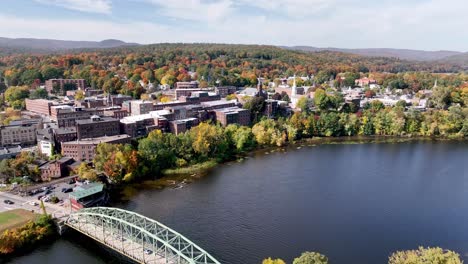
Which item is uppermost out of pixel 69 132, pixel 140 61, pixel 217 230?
pixel 140 61

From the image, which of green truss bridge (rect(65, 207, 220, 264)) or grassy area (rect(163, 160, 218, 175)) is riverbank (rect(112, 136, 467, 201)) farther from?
green truss bridge (rect(65, 207, 220, 264))

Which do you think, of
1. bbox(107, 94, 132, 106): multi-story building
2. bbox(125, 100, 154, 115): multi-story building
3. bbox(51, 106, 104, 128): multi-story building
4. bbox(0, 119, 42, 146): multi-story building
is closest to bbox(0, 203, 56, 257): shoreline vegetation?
bbox(0, 119, 42, 146): multi-story building

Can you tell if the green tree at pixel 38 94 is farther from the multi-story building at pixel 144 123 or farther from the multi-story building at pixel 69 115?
the multi-story building at pixel 144 123

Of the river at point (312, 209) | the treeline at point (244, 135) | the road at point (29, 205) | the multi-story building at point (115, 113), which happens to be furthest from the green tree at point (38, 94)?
the river at point (312, 209)

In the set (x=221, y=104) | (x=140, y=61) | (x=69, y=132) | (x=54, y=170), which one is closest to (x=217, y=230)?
(x=54, y=170)

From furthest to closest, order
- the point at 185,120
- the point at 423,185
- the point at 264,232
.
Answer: the point at 185,120
the point at 423,185
the point at 264,232

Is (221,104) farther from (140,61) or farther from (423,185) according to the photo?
(140,61)
